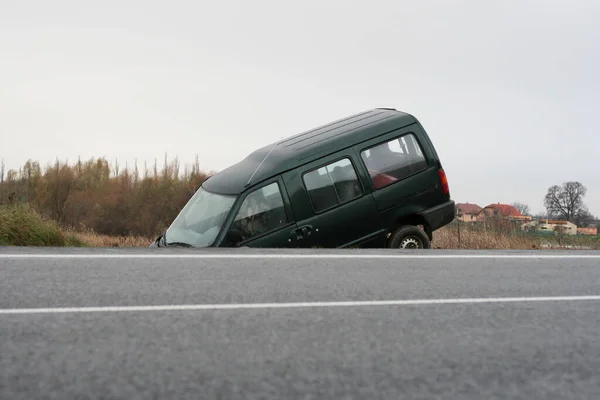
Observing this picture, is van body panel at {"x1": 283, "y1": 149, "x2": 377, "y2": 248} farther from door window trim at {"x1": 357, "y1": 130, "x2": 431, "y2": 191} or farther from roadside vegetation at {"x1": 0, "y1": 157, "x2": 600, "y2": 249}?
roadside vegetation at {"x1": 0, "y1": 157, "x2": 600, "y2": 249}

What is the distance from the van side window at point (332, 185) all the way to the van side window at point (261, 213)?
56 cm

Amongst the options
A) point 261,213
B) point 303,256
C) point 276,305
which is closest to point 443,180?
point 261,213

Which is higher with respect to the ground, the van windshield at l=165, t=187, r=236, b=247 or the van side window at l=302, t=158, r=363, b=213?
the van side window at l=302, t=158, r=363, b=213

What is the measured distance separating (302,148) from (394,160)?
5.52ft

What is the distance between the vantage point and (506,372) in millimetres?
4621

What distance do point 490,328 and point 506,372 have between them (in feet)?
3.88

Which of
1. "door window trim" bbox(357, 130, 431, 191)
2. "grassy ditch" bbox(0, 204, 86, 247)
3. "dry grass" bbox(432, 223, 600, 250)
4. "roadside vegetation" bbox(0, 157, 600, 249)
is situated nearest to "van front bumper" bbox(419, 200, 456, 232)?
"door window trim" bbox(357, 130, 431, 191)

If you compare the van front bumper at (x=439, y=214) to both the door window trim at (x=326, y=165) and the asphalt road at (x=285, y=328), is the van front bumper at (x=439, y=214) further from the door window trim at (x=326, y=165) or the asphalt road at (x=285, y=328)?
the asphalt road at (x=285, y=328)

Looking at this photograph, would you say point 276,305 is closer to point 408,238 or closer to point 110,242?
point 408,238

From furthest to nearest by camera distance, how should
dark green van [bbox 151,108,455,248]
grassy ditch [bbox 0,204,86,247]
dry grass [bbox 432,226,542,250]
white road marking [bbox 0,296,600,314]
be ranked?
dry grass [bbox 432,226,542,250]
grassy ditch [bbox 0,204,86,247]
dark green van [bbox 151,108,455,248]
white road marking [bbox 0,296,600,314]

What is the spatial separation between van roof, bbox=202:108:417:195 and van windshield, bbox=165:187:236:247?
187 mm

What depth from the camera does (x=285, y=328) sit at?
546 centimetres

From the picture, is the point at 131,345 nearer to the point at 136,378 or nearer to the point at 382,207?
the point at 136,378

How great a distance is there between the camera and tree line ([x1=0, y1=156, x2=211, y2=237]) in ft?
153
